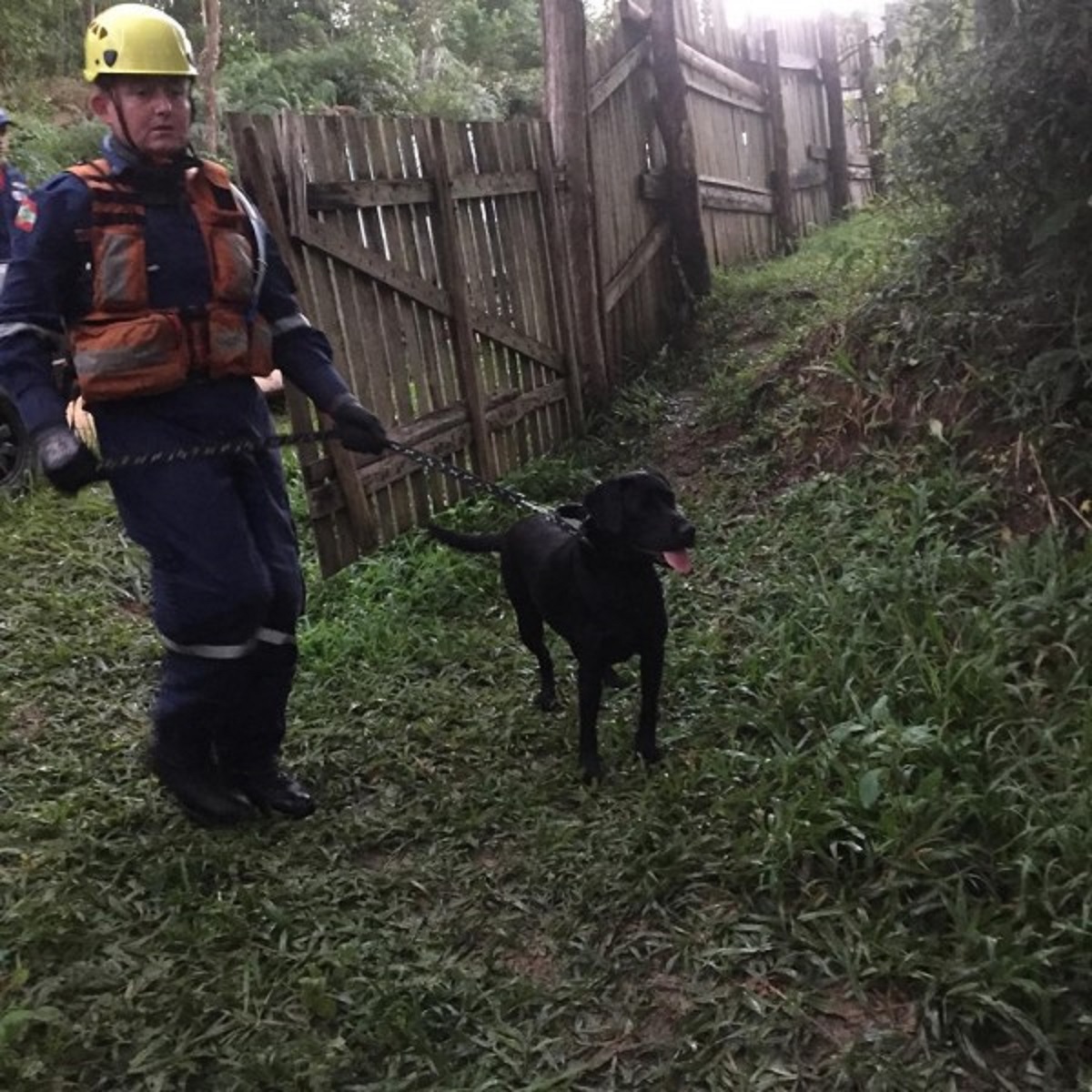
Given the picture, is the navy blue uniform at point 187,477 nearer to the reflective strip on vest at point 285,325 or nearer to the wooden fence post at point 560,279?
the reflective strip on vest at point 285,325

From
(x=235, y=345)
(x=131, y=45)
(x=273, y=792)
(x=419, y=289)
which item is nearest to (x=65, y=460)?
(x=235, y=345)

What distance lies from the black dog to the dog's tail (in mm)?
222

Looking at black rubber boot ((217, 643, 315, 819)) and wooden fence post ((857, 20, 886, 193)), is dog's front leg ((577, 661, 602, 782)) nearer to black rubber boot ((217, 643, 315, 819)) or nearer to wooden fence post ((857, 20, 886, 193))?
black rubber boot ((217, 643, 315, 819))

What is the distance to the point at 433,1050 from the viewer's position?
2.46m

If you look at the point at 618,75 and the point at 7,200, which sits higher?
the point at 618,75

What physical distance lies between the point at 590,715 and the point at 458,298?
292cm

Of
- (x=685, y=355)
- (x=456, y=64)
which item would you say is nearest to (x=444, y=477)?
(x=685, y=355)

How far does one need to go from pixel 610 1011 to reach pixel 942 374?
3.41 m

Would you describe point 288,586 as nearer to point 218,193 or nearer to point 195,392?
point 195,392

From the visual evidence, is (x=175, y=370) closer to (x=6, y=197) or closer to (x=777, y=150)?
(x=6, y=197)

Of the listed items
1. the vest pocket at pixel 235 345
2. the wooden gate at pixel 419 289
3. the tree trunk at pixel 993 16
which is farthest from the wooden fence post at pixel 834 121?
the vest pocket at pixel 235 345

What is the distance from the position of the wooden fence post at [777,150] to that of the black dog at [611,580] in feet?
24.8

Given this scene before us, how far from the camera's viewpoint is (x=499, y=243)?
606 cm

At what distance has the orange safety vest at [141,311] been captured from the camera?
2.89 meters
